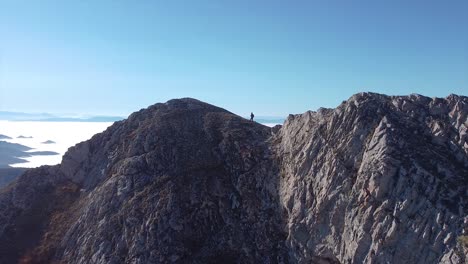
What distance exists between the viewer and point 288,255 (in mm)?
32812

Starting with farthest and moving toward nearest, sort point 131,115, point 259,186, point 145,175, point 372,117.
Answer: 1. point 131,115
2. point 145,175
3. point 259,186
4. point 372,117

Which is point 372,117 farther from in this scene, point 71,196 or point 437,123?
point 71,196

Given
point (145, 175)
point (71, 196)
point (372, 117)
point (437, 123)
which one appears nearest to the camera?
point (437, 123)

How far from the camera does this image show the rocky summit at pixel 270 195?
2805 cm

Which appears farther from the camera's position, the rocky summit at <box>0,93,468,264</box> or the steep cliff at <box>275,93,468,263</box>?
the rocky summit at <box>0,93,468,264</box>

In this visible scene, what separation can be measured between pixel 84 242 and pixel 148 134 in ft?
53.4

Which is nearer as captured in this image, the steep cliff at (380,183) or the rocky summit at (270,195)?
the steep cliff at (380,183)

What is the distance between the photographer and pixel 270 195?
37.7 metres

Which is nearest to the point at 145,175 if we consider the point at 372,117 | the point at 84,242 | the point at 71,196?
the point at 84,242

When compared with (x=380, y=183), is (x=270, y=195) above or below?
below

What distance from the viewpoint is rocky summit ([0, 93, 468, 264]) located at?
28047 millimetres

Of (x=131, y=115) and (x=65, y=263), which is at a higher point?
(x=131, y=115)

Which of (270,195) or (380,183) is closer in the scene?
(380,183)

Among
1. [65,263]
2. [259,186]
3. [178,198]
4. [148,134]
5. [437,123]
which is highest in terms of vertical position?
[437,123]
